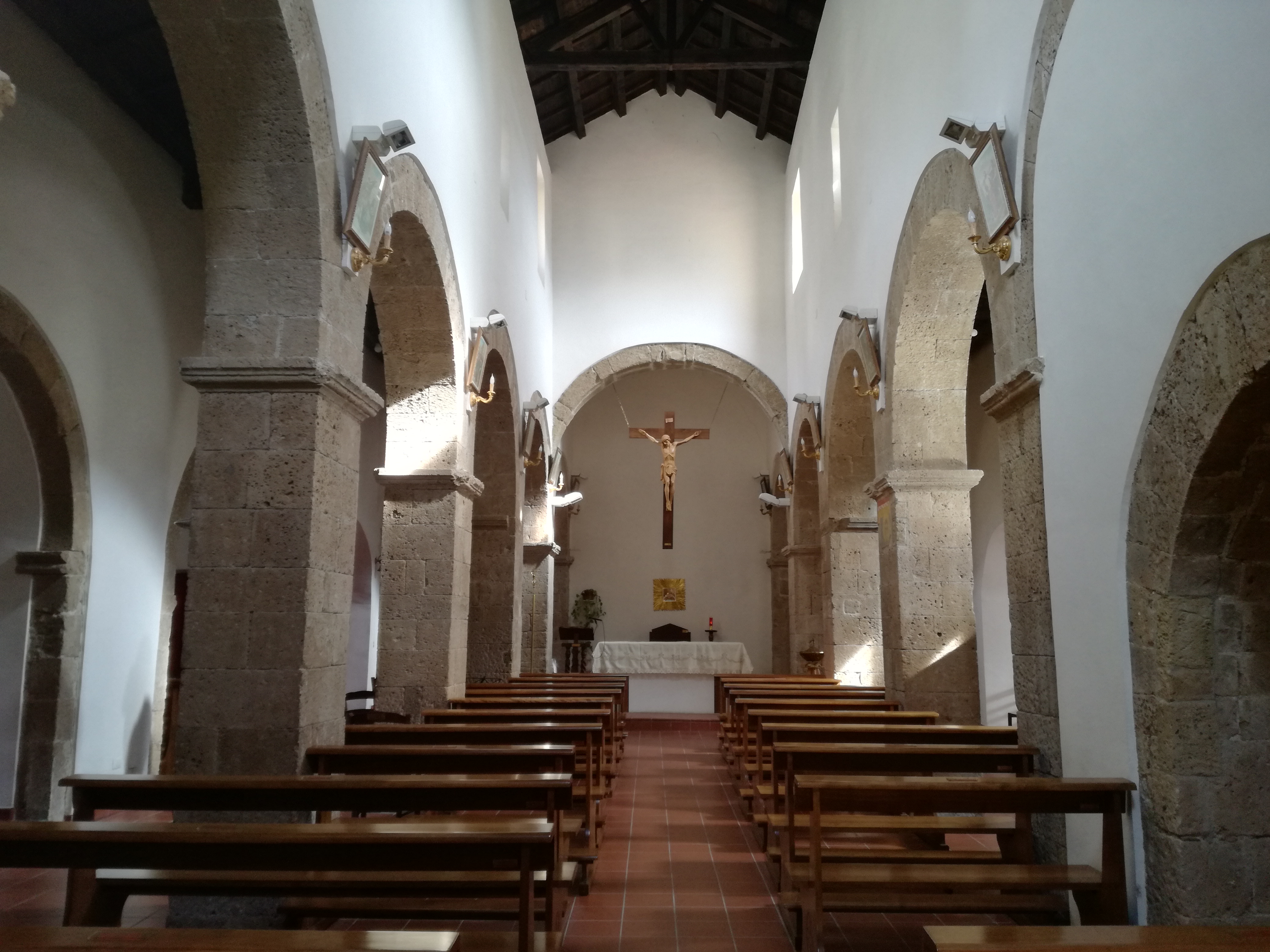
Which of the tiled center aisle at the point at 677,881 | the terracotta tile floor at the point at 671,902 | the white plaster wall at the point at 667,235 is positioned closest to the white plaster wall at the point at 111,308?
the terracotta tile floor at the point at 671,902

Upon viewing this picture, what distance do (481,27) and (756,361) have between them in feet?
20.2

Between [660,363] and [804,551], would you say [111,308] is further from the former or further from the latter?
[804,551]

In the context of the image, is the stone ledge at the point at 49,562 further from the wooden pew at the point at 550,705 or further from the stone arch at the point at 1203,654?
the stone arch at the point at 1203,654

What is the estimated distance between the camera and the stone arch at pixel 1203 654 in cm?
324

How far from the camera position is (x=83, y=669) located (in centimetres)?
720

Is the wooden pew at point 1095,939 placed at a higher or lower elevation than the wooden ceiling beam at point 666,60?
lower

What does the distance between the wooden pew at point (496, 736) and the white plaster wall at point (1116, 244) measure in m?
2.35

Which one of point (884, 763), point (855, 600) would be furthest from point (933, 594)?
point (884, 763)

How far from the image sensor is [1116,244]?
3.84 meters

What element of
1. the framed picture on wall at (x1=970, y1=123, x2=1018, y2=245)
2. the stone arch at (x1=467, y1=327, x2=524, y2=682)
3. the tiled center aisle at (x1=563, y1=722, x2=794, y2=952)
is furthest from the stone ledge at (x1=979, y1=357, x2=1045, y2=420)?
the stone arch at (x1=467, y1=327, x2=524, y2=682)

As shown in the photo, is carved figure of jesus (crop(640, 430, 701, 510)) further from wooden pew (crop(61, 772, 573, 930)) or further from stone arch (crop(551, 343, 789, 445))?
wooden pew (crop(61, 772, 573, 930))

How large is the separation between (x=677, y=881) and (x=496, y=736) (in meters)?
1.21

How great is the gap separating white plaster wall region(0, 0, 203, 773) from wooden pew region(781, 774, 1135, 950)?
18.9 feet

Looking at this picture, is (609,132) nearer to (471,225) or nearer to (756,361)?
(756,361)
